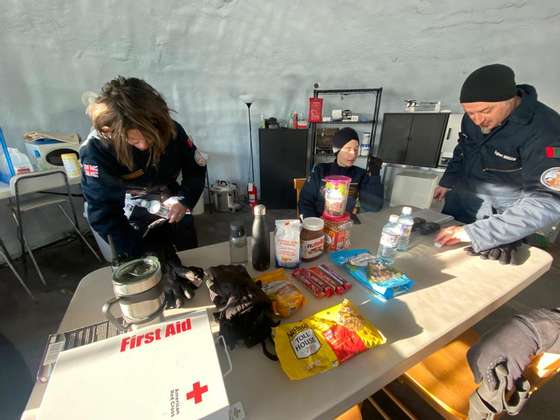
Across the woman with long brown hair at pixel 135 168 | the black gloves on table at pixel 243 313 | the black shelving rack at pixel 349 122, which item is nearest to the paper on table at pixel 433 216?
the black gloves on table at pixel 243 313

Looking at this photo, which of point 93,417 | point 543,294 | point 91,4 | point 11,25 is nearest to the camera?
point 93,417

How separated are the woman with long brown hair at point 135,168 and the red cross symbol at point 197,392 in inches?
26.3

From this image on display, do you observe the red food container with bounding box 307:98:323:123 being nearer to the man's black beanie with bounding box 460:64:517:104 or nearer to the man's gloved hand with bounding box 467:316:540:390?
the man's black beanie with bounding box 460:64:517:104

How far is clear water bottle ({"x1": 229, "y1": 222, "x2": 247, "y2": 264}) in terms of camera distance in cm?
85

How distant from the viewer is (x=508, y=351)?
0.58 meters

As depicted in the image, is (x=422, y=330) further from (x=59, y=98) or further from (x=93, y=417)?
(x=59, y=98)

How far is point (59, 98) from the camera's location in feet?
7.80

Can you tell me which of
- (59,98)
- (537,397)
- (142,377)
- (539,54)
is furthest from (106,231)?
(539,54)

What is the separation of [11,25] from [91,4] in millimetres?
674

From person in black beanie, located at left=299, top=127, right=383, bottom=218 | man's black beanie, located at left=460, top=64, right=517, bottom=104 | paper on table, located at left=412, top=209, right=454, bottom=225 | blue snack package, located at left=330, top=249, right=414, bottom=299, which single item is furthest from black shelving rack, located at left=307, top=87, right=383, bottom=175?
blue snack package, located at left=330, top=249, right=414, bottom=299

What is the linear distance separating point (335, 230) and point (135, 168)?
3.03 feet

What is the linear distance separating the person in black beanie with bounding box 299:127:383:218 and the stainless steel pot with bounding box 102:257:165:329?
1.05 meters

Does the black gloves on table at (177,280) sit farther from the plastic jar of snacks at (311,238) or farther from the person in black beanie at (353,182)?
the person in black beanie at (353,182)

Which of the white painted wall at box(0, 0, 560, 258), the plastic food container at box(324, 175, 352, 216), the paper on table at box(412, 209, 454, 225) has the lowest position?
the paper on table at box(412, 209, 454, 225)
